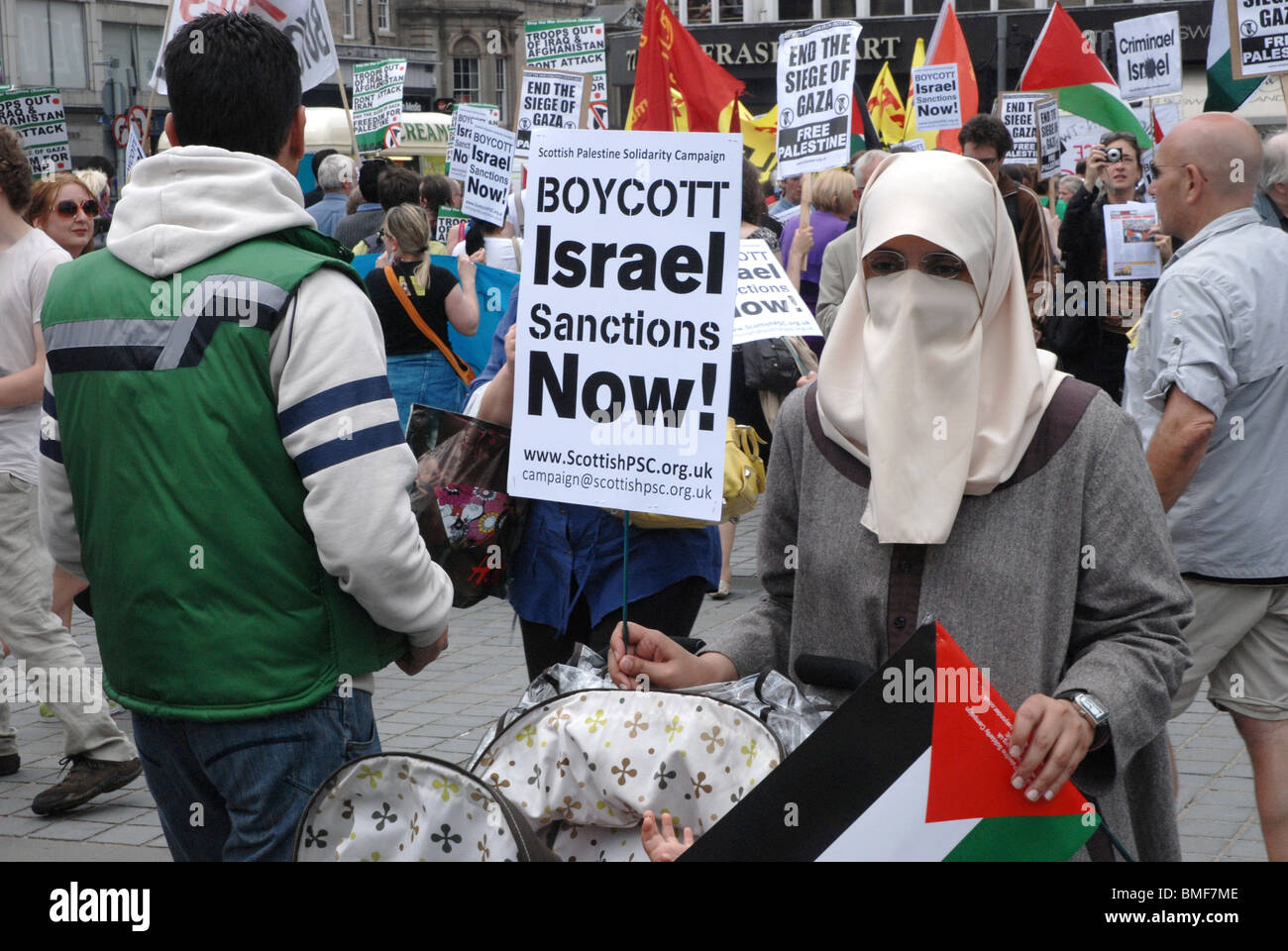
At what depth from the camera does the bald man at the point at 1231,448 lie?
410 centimetres

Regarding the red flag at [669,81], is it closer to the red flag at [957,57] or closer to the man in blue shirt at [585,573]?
the man in blue shirt at [585,573]

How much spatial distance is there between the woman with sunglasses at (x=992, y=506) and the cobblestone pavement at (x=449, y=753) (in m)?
1.44

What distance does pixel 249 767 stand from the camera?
2734mm

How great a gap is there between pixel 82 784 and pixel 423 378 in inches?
Result: 130

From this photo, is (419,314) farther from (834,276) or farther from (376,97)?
(376,97)

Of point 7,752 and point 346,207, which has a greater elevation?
point 346,207

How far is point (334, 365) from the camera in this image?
2680mm

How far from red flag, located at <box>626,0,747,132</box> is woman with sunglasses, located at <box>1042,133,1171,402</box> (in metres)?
2.29

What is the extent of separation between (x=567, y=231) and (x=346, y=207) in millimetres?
9966

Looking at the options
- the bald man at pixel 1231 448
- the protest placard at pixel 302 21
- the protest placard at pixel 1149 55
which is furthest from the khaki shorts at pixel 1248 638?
the protest placard at pixel 1149 55

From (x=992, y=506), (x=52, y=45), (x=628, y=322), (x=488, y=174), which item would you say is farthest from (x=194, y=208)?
(x=52, y=45)

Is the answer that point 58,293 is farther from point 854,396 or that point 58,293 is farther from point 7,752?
point 7,752

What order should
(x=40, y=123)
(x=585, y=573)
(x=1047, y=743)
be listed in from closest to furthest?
(x=1047, y=743) → (x=585, y=573) → (x=40, y=123)
